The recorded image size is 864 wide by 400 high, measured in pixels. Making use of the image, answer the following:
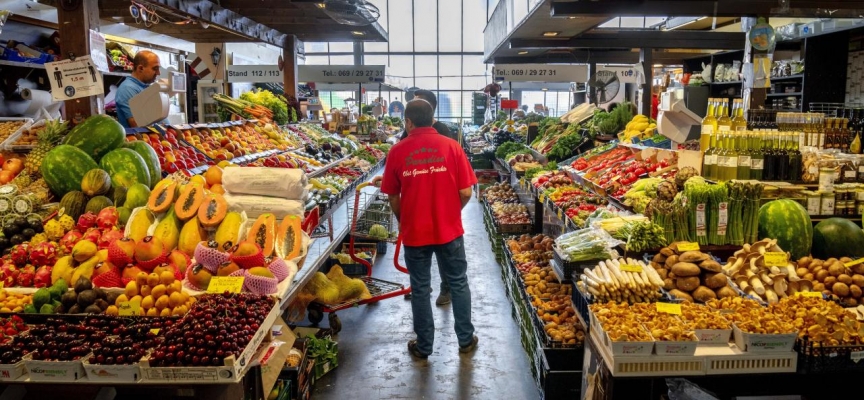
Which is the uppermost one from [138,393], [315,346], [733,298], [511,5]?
[511,5]

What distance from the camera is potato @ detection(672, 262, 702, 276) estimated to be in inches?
123

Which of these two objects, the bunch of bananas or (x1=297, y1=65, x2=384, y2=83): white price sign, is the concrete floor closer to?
the bunch of bananas

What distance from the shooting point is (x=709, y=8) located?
4.97 meters

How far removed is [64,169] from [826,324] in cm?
401

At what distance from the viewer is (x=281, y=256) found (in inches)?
139

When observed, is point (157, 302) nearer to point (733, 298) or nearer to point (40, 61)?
point (733, 298)

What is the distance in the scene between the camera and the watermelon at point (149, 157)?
4.12 m

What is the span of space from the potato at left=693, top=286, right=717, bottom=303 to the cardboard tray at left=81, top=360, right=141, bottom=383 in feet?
8.09

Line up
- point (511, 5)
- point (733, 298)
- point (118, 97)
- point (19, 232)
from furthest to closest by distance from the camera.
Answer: point (511, 5), point (118, 97), point (19, 232), point (733, 298)

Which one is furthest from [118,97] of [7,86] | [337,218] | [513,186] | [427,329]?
[513,186]

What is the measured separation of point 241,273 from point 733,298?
2.30 meters

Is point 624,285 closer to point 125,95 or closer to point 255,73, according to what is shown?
point 125,95

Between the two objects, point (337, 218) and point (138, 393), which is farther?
point (337, 218)

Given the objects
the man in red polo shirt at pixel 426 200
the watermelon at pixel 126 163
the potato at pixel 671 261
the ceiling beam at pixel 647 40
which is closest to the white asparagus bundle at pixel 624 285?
the potato at pixel 671 261
